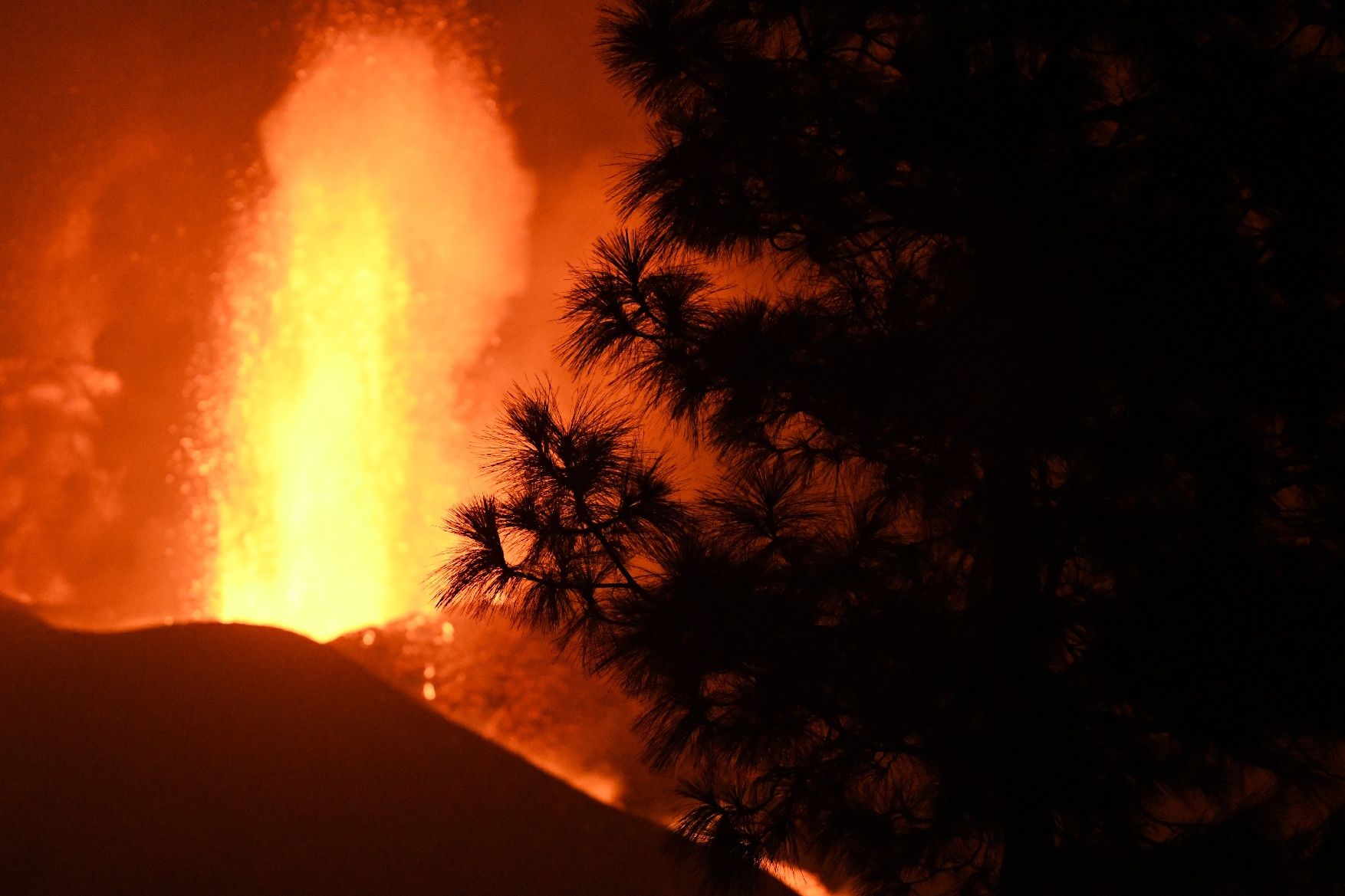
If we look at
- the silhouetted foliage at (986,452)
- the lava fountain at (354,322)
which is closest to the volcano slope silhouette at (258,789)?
the lava fountain at (354,322)

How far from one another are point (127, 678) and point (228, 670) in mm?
232

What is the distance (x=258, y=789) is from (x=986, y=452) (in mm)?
1745

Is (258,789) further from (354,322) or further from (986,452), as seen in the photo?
(986,452)

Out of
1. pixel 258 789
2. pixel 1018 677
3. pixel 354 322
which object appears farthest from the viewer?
pixel 354 322

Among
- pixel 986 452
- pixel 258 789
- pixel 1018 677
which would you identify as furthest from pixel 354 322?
pixel 1018 677

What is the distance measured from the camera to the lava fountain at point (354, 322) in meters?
3.03

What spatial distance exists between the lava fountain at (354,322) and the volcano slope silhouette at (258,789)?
562 millimetres

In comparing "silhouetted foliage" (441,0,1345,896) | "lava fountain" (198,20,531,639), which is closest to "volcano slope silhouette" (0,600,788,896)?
"lava fountain" (198,20,531,639)

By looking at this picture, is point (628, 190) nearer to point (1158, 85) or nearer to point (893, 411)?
point (893, 411)

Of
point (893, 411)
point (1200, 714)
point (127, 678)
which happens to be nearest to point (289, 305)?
point (127, 678)

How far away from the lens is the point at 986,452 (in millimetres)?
1387

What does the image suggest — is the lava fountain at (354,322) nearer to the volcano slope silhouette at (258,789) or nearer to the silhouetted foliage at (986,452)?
the volcano slope silhouette at (258,789)

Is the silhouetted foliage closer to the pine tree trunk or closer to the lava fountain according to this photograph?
the pine tree trunk

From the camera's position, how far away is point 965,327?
4.20 feet
